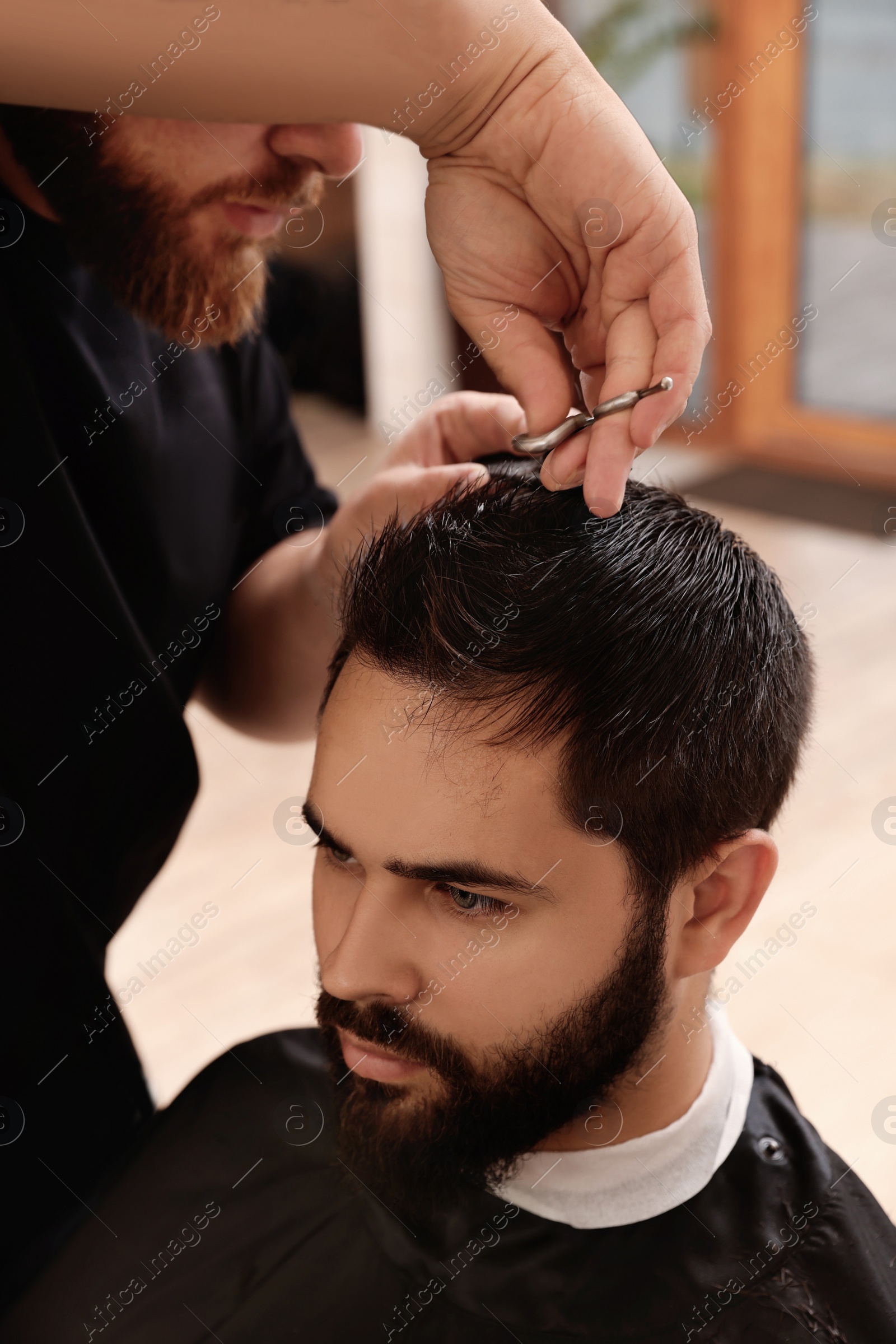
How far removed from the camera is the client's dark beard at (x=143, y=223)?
1.17 metres

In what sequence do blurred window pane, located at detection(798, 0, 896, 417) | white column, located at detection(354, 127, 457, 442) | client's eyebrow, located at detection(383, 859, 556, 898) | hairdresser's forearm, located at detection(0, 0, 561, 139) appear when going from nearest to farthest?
hairdresser's forearm, located at detection(0, 0, 561, 139) → client's eyebrow, located at detection(383, 859, 556, 898) → blurred window pane, located at detection(798, 0, 896, 417) → white column, located at detection(354, 127, 457, 442)

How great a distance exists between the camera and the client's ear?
1.16 m

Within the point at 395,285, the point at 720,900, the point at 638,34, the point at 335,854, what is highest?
the point at 335,854

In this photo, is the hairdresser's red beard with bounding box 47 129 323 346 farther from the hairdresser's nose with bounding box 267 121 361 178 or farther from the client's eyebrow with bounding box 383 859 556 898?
the client's eyebrow with bounding box 383 859 556 898

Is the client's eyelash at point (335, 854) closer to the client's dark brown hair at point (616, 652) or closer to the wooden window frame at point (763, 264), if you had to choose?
the client's dark brown hair at point (616, 652)

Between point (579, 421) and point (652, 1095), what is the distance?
0.67m

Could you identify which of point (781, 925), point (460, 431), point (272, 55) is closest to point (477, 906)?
point (460, 431)

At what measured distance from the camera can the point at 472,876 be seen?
1078mm

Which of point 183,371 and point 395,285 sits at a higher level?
point 183,371

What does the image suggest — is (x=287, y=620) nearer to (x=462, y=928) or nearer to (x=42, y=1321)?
(x=462, y=928)

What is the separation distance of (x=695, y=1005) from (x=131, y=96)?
0.99 metres

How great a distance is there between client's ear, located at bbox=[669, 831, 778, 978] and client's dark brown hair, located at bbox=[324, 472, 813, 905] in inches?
0.8

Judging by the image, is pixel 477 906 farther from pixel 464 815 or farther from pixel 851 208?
pixel 851 208

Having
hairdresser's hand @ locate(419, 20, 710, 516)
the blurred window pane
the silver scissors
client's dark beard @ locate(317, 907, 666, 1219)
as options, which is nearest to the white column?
the blurred window pane
